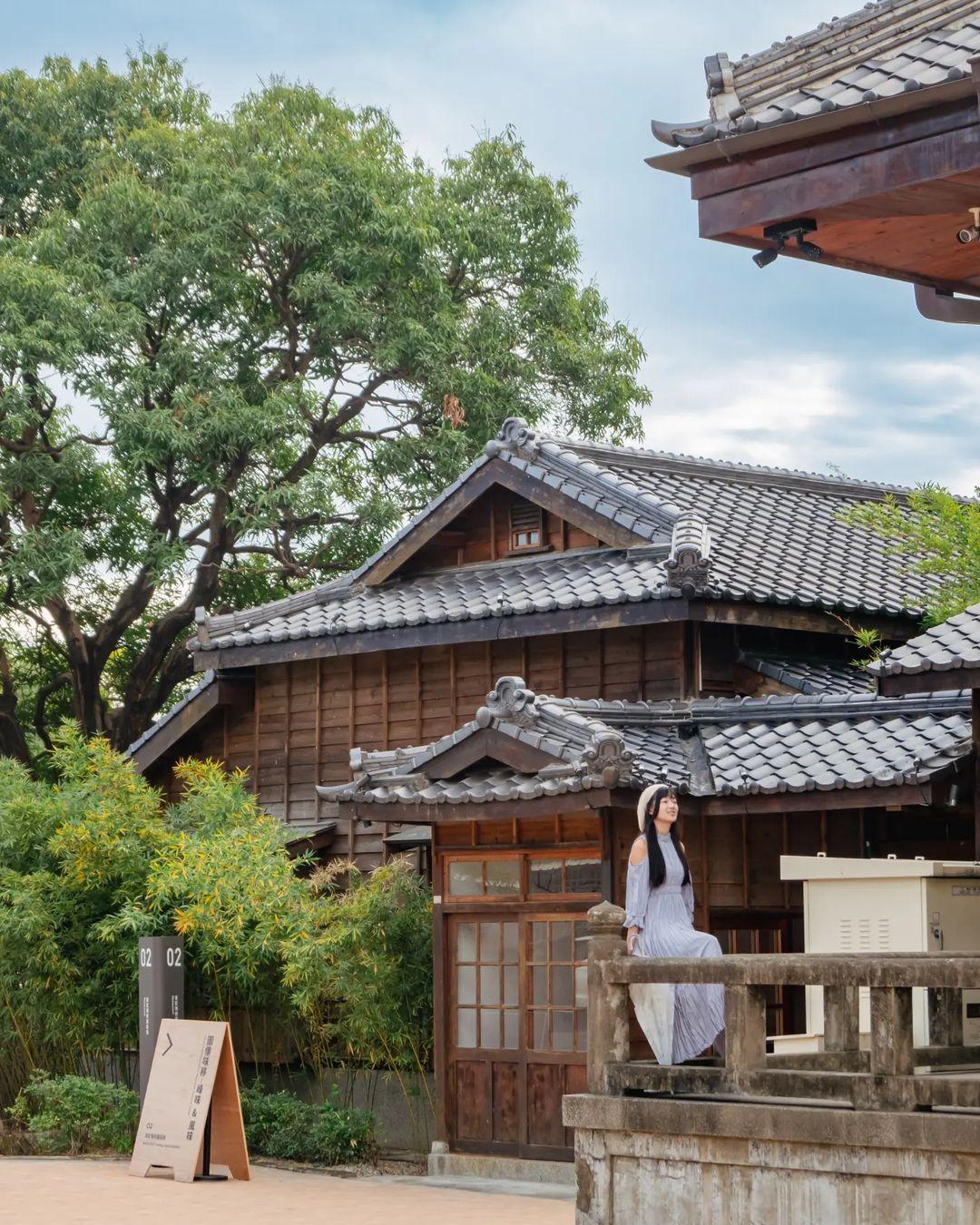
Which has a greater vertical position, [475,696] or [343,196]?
[343,196]

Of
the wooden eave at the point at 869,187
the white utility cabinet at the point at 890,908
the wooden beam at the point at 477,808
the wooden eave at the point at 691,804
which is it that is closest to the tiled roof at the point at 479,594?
the wooden eave at the point at 691,804

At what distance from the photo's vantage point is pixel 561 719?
50.8 feet

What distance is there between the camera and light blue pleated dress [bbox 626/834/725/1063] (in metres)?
10.8

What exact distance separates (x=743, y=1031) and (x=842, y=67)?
4.97 meters

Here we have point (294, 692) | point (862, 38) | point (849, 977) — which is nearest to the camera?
point (862, 38)

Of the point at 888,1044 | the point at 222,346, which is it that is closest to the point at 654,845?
the point at 888,1044

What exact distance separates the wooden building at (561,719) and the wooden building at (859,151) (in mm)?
6587

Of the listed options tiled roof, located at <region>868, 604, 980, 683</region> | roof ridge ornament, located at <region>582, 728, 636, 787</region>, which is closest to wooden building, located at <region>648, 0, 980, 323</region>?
tiled roof, located at <region>868, 604, 980, 683</region>

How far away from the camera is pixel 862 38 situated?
7.98m

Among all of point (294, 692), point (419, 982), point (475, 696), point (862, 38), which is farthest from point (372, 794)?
point (862, 38)

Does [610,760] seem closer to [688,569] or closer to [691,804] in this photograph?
[691,804]

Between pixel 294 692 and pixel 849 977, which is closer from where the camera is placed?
pixel 849 977

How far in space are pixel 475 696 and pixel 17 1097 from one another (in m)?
6.02

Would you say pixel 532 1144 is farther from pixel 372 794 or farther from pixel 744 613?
pixel 744 613
